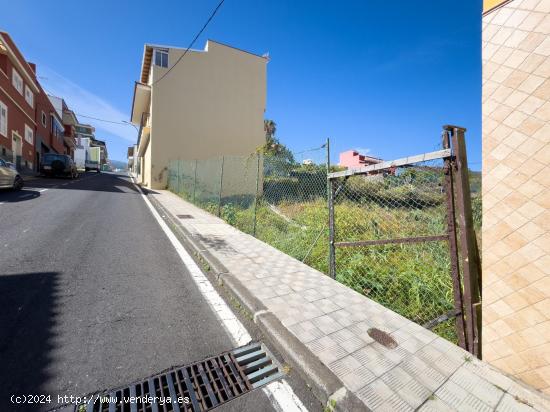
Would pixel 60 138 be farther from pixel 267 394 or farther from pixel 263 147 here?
pixel 267 394

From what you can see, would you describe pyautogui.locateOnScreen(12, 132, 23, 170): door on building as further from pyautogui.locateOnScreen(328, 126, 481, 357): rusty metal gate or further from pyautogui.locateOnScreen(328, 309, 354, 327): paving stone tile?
pyautogui.locateOnScreen(328, 309, 354, 327): paving stone tile

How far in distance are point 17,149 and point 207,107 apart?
13467 mm

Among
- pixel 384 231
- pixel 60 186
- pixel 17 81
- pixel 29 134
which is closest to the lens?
pixel 384 231

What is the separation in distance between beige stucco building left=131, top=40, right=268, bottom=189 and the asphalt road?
1366cm

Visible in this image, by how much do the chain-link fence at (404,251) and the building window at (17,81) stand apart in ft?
83.0

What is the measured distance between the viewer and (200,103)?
18.5 meters

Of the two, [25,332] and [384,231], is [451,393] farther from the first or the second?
[384,231]

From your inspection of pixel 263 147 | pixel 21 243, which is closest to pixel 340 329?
pixel 21 243

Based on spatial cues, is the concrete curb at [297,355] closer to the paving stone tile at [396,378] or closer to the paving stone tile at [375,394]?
the paving stone tile at [375,394]

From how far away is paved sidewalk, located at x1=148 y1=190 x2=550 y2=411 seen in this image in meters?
1.76

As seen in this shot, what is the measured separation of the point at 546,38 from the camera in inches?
69.4

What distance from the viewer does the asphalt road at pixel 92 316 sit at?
71.2 inches

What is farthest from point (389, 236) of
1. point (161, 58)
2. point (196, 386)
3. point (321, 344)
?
point (161, 58)

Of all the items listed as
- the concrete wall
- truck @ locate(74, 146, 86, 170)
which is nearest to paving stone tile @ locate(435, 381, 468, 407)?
the concrete wall
